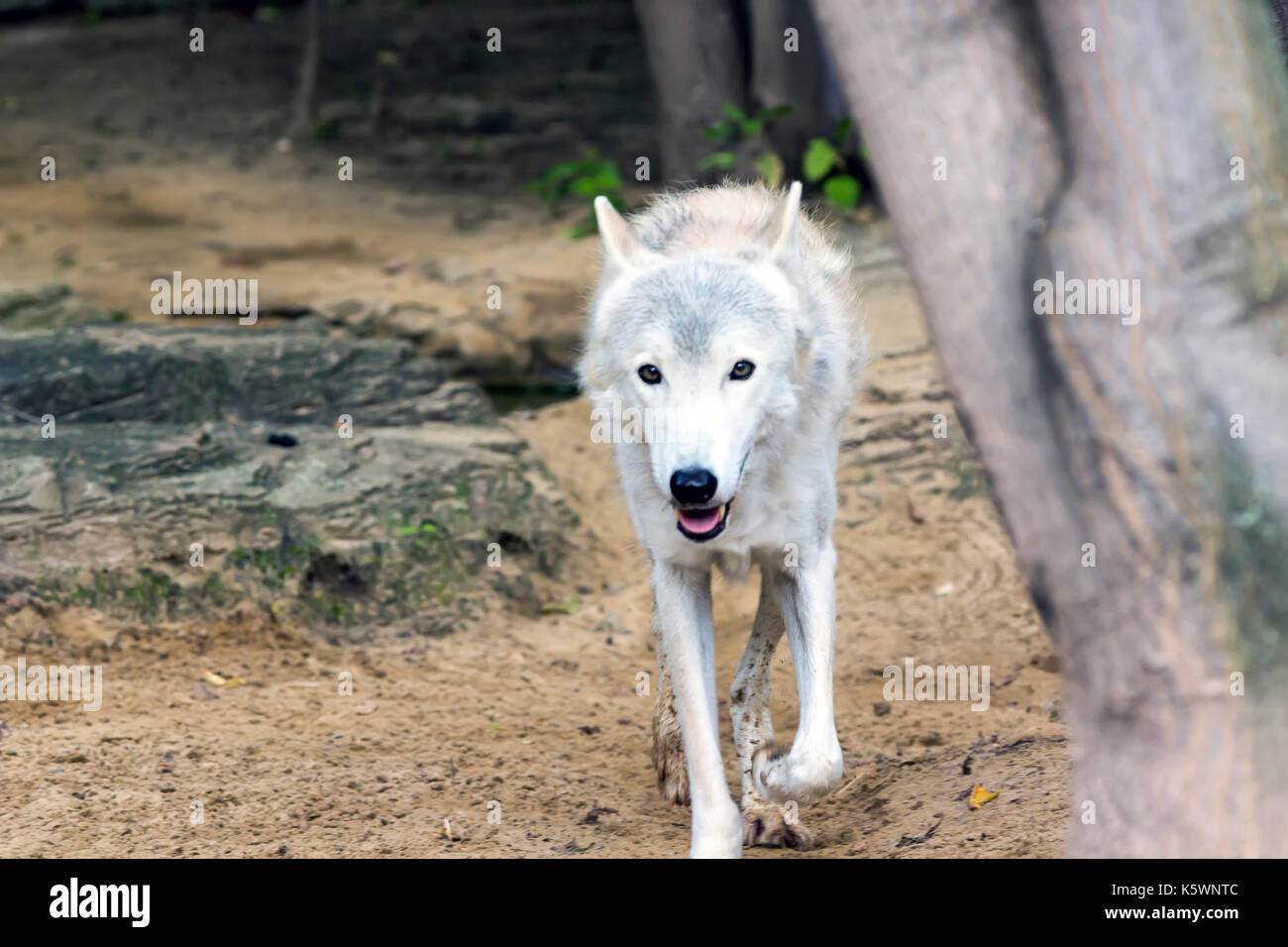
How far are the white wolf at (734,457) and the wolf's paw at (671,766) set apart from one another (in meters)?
0.01

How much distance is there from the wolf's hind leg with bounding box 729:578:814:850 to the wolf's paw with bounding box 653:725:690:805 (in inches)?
9.0

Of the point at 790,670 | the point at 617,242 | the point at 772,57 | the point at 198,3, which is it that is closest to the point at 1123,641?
the point at 617,242

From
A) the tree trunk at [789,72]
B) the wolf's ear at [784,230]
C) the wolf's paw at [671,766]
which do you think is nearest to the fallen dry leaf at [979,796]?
the wolf's paw at [671,766]

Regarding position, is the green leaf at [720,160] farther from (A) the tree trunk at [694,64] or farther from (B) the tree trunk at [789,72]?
(B) the tree trunk at [789,72]

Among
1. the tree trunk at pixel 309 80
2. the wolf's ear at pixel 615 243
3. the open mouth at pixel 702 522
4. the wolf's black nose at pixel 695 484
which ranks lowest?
the open mouth at pixel 702 522

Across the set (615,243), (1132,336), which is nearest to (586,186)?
(615,243)

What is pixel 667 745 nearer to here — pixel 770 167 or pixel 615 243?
pixel 615 243

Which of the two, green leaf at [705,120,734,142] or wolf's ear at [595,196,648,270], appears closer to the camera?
wolf's ear at [595,196,648,270]

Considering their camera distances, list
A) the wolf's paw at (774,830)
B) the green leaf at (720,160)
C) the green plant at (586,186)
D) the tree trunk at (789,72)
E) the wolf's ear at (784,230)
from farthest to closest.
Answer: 1. the green plant at (586,186)
2. the tree trunk at (789,72)
3. the green leaf at (720,160)
4. the wolf's paw at (774,830)
5. the wolf's ear at (784,230)

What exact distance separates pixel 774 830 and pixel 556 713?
1.36 meters

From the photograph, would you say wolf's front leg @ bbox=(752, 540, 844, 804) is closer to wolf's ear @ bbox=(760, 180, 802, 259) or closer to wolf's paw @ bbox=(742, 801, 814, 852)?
wolf's paw @ bbox=(742, 801, 814, 852)

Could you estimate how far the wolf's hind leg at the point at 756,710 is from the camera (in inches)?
179

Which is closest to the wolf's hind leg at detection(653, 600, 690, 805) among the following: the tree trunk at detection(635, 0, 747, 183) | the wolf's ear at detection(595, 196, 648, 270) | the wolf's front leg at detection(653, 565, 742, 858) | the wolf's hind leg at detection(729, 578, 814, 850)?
the wolf's hind leg at detection(729, 578, 814, 850)

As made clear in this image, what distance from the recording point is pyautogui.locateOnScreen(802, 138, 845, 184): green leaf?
9.11 metres
